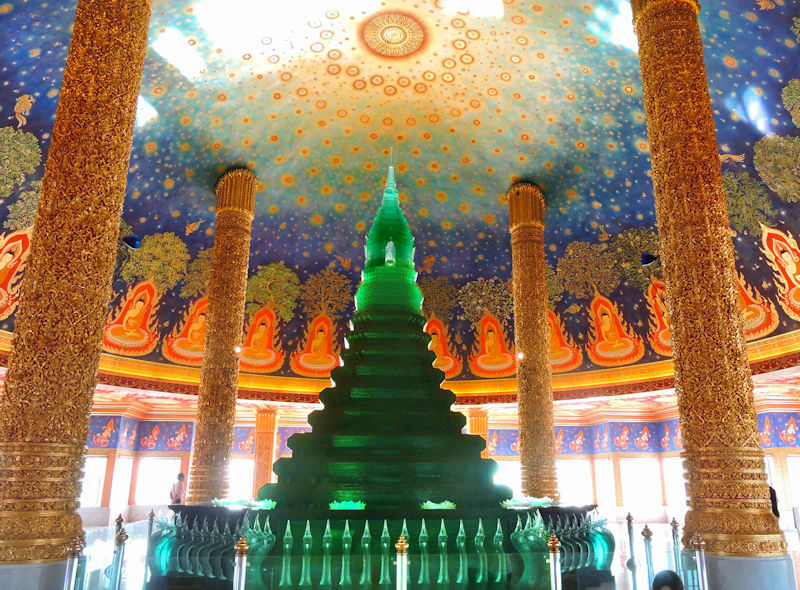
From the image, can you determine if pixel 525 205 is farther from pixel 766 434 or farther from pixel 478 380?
pixel 766 434

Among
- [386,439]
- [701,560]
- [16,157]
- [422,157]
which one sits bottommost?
[701,560]

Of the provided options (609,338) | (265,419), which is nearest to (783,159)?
(609,338)

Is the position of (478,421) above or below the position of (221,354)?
below

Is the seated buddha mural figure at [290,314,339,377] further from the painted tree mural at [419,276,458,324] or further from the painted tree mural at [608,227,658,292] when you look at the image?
the painted tree mural at [608,227,658,292]

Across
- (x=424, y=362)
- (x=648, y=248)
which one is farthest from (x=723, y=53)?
(x=424, y=362)

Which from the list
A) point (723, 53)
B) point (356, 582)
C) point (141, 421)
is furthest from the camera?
point (141, 421)

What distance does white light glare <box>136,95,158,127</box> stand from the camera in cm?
1461

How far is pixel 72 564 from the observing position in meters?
5.38

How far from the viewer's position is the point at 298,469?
963 cm

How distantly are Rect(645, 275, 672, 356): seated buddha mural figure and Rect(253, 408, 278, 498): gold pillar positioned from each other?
13272 millimetres

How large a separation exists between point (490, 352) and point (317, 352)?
6208 mm

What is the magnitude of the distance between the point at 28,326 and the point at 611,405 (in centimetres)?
2113

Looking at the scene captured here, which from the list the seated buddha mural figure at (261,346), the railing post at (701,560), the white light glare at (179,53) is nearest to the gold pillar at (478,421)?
the seated buddha mural figure at (261,346)

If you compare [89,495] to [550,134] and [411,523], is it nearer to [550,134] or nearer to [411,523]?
[411,523]
